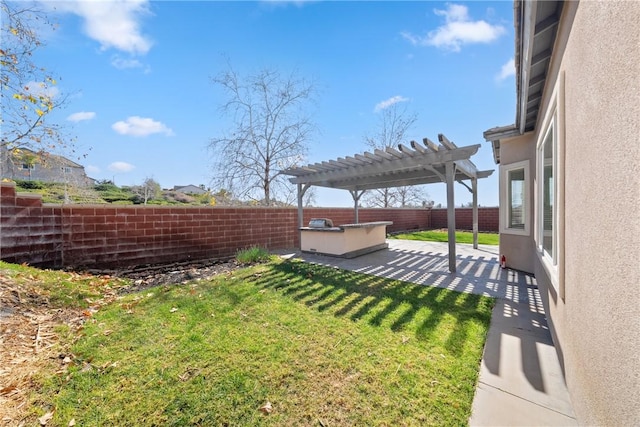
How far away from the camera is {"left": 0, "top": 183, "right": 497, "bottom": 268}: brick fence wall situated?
525 centimetres

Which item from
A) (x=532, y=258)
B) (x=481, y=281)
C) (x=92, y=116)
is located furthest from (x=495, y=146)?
(x=92, y=116)

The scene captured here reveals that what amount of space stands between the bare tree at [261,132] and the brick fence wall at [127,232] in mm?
4207

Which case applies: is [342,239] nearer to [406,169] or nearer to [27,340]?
[406,169]

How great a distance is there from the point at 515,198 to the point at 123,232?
1020 cm

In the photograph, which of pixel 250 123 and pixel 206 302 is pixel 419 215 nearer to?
pixel 250 123

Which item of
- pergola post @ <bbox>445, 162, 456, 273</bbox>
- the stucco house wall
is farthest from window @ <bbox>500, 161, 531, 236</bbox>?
the stucco house wall

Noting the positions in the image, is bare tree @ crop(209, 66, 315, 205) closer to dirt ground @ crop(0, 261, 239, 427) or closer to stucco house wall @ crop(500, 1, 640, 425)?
dirt ground @ crop(0, 261, 239, 427)

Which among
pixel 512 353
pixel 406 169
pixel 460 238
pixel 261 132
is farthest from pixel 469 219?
pixel 512 353

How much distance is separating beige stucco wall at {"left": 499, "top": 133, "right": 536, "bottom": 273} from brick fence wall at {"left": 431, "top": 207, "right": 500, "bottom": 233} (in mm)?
9049

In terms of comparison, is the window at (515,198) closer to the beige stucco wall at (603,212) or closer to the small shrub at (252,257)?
the beige stucco wall at (603,212)

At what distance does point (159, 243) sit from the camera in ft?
A: 23.7

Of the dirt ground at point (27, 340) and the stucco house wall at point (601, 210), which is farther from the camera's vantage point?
the dirt ground at point (27, 340)

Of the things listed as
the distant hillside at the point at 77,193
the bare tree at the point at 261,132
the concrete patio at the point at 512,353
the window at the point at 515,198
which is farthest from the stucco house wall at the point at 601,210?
the bare tree at the point at 261,132

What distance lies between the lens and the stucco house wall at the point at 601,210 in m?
1.07
